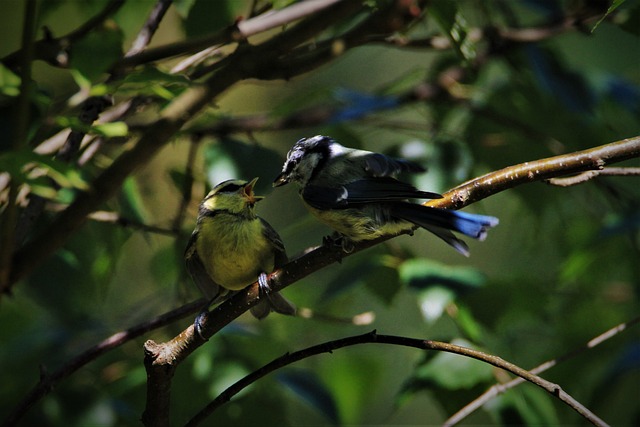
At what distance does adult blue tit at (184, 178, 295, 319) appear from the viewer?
7.34 feet

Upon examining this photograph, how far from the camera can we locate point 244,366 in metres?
2.39

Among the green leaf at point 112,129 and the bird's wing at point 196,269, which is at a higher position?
the green leaf at point 112,129

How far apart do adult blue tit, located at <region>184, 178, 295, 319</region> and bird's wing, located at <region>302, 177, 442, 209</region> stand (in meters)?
0.20

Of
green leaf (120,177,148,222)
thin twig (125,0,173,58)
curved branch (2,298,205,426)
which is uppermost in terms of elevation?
thin twig (125,0,173,58)

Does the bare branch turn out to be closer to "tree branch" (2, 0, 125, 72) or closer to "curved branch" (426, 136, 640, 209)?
"tree branch" (2, 0, 125, 72)

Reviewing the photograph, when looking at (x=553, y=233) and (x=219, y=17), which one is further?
(x=553, y=233)

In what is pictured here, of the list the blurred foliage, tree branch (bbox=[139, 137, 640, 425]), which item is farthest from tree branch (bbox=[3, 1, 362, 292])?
tree branch (bbox=[139, 137, 640, 425])

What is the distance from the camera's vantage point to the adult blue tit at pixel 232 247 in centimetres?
224

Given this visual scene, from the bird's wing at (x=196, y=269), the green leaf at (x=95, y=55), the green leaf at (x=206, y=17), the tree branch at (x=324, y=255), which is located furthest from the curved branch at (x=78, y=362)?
the green leaf at (x=206, y=17)

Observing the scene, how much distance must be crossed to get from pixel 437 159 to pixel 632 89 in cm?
106

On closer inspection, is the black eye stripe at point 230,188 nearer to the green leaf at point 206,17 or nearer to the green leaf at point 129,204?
the green leaf at point 129,204

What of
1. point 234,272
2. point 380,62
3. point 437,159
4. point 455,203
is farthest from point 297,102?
point 380,62

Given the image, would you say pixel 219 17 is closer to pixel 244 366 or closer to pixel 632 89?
pixel 244 366

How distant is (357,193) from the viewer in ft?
6.56
